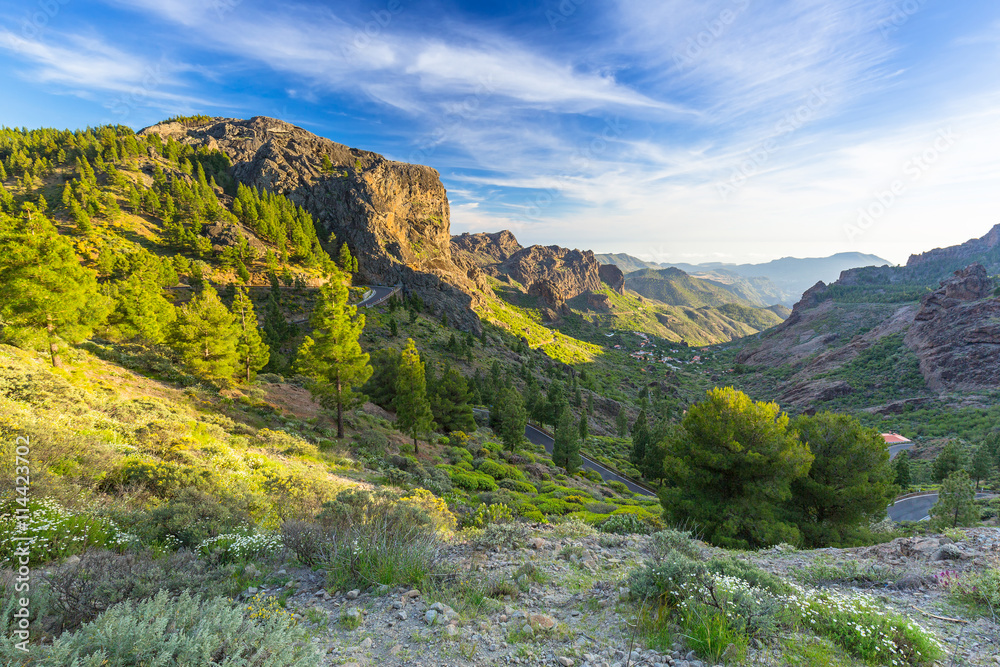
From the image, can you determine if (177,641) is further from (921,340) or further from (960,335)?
(921,340)

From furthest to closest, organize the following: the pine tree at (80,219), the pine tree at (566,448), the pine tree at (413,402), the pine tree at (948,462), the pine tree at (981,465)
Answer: the pine tree at (80,219) → the pine tree at (948,462) → the pine tree at (981,465) → the pine tree at (566,448) → the pine tree at (413,402)

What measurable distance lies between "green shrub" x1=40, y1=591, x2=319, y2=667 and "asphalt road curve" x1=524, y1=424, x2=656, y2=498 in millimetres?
37533

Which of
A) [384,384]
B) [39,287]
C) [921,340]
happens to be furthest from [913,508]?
[921,340]

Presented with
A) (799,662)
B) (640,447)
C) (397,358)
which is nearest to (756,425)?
(799,662)

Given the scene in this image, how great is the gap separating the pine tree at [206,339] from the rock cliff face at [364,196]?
244ft

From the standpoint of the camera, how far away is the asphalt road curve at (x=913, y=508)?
109 feet

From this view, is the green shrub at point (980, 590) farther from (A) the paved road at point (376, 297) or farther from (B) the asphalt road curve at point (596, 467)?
(A) the paved road at point (376, 297)

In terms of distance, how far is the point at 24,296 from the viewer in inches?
684

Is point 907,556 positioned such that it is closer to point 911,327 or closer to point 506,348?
point 506,348

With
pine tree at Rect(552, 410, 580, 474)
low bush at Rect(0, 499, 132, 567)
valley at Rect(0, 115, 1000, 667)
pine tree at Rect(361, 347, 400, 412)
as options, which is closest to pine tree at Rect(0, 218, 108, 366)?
valley at Rect(0, 115, 1000, 667)

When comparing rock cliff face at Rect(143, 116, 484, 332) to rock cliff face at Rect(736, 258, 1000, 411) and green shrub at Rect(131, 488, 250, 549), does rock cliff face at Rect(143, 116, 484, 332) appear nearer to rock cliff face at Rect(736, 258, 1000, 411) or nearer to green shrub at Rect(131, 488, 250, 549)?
green shrub at Rect(131, 488, 250, 549)

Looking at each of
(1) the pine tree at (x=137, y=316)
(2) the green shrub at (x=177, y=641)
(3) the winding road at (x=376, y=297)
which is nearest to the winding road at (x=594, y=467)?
(1) the pine tree at (x=137, y=316)

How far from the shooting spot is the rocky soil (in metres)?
4.56

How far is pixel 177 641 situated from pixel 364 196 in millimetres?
134706
